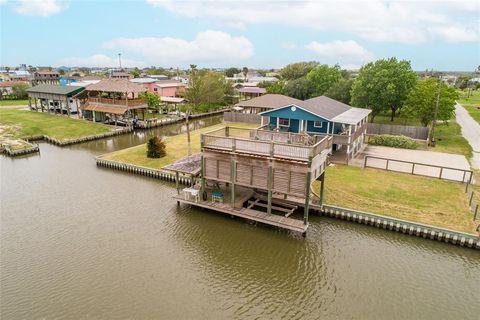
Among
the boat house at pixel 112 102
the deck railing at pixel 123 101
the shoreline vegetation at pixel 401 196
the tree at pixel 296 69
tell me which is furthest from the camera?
the tree at pixel 296 69

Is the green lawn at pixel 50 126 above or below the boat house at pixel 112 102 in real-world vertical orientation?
below

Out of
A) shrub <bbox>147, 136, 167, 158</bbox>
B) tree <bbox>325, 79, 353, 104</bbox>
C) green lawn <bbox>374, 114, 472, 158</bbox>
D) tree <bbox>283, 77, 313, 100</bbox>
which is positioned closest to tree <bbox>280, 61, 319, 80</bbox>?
tree <bbox>283, 77, 313, 100</bbox>

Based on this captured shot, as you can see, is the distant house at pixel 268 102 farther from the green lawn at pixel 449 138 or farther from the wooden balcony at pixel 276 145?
the wooden balcony at pixel 276 145

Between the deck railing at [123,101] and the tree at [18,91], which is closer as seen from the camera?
the deck railing at [123,101]

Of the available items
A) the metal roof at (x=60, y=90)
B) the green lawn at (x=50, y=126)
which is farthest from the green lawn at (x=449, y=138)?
the metal roof at (x=60, y=90)

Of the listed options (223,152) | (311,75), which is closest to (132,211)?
(223,152)

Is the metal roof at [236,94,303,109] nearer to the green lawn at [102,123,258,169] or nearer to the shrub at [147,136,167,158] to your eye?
the green lawn at [102,123,258,169]

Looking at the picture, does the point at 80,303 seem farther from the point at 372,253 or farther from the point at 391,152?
the point at 391,152
